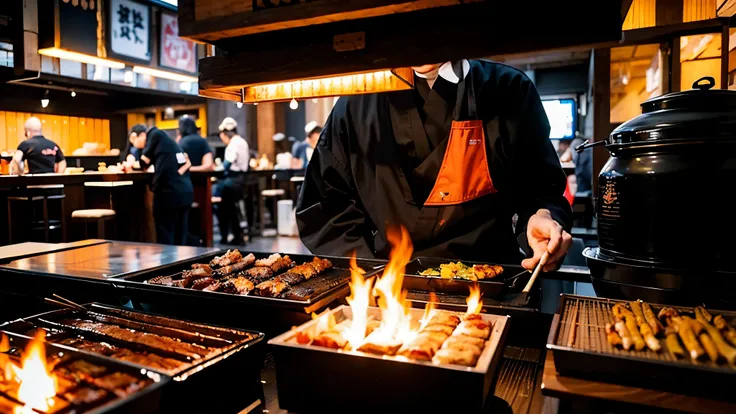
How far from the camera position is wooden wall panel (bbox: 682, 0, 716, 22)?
426 centimetres

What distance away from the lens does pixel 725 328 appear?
1.19m

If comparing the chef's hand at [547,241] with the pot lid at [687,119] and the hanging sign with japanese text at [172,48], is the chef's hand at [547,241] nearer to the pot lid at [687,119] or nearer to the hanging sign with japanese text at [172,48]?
the pot lid at [687,119]

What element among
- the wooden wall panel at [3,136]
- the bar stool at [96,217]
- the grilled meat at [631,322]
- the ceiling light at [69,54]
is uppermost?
the ceiling light at [69,54]

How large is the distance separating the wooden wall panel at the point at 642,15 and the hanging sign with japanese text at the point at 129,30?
829cm

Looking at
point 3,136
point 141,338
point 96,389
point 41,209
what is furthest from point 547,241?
point 3,136

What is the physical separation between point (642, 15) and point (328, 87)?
4015 mm

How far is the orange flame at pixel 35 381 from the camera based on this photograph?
1021 millimetres

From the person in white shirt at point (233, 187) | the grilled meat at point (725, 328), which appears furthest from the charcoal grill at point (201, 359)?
the person in white shirt at point (233, 187)

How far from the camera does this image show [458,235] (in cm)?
247

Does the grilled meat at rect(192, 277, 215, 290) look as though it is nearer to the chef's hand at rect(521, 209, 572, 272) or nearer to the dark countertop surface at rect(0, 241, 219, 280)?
the dark countertop surface at rect(0, 241, 219, 280)

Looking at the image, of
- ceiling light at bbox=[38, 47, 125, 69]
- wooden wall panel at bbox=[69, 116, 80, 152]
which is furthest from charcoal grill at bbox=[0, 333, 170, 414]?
wooden wall panel at bbox=[69, 116, 80, 152]

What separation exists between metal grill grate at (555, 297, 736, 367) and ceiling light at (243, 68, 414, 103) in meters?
1.09

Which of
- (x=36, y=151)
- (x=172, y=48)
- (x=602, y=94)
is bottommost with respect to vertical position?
(x=36, y=151)

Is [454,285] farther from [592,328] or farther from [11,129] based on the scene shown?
[11,129]
